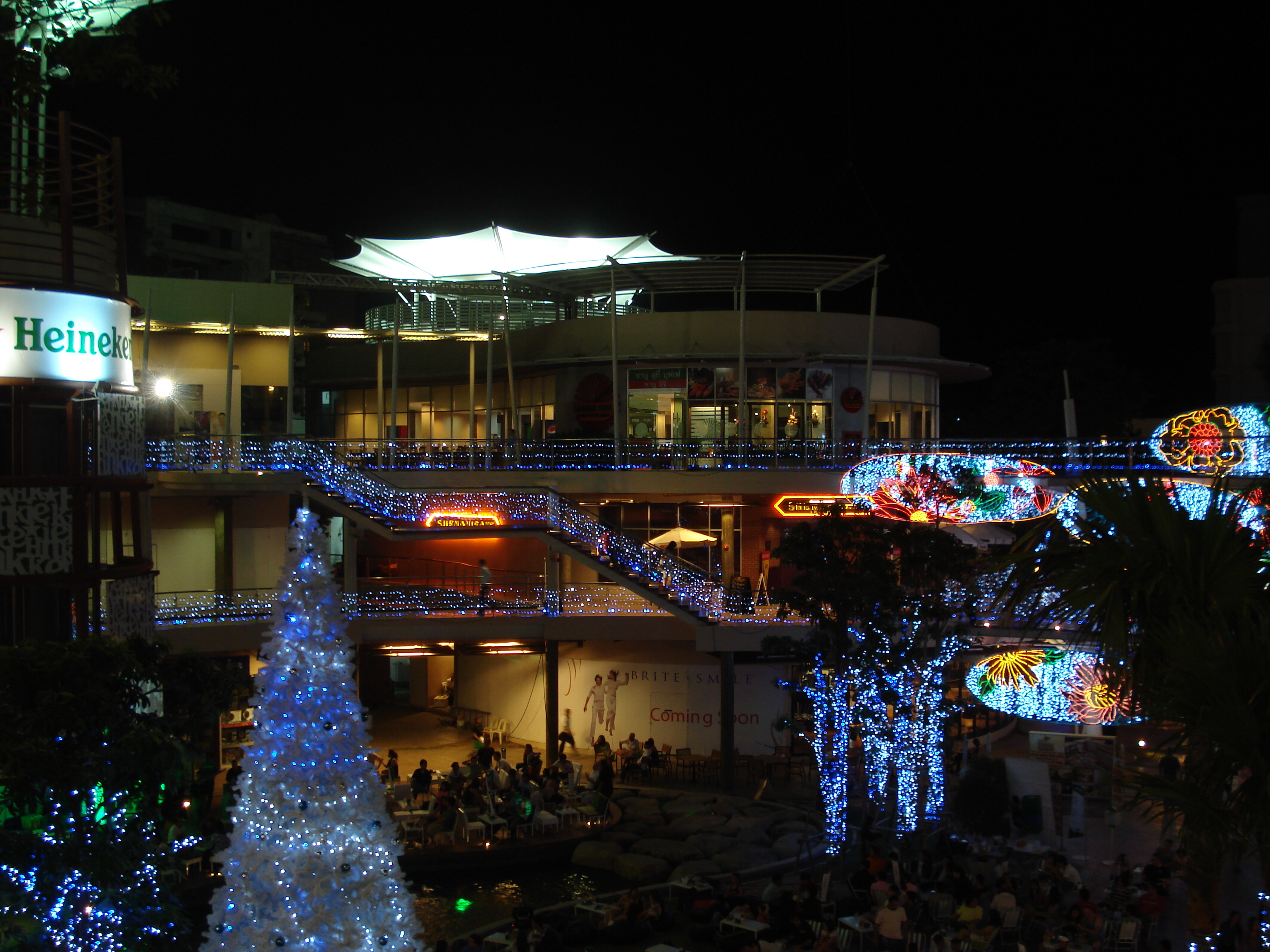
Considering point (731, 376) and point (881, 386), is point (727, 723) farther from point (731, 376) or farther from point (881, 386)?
point (881, 386)

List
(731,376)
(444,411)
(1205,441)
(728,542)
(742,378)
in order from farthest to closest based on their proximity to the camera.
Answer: (444,411) < (731,376) < (728,542) < (742,378) < (1205,441)

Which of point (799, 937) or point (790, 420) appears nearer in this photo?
point (799, 937)

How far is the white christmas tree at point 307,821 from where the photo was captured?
27.2 feet

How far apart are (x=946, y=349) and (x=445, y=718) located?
44587 millimetres

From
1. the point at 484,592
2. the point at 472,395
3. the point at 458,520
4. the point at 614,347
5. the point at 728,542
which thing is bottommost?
the point at 484,592

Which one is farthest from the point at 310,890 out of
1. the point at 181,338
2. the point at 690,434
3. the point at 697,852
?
the point at 181,338

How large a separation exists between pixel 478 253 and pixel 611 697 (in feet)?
55.9

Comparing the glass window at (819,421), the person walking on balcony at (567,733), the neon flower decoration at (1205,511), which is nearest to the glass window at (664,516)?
the glass window at (819,421)

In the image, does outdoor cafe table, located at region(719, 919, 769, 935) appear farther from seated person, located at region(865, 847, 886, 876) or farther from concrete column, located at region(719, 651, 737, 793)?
concrete column, located at region(719, 651, 737, 793)

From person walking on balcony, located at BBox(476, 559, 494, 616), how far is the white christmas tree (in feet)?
53.6

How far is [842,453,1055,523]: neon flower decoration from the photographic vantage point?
63.4ft

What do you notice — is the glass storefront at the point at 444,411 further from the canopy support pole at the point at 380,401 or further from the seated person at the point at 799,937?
the seated person at the point at 799,937

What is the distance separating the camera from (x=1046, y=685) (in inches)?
705

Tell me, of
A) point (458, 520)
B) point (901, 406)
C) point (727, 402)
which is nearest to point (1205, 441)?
point (901, 406)
